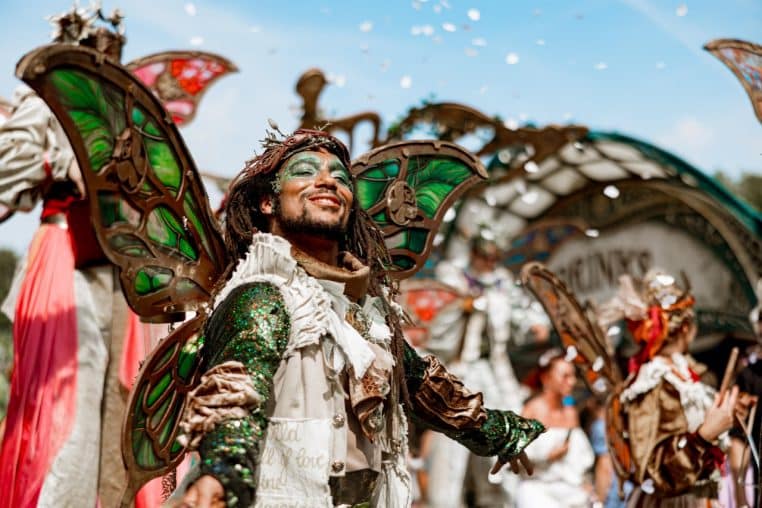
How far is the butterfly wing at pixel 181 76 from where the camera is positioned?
599cm

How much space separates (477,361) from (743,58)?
143 inches

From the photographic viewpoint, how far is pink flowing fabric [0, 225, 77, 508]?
4.22 meters

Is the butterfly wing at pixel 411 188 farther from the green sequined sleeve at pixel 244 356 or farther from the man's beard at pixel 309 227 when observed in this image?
the green sequined sleeve at pixel 244 356

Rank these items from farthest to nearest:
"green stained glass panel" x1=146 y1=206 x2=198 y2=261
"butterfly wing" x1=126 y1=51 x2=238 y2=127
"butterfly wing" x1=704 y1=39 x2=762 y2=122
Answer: "butterfly wing" x1=126 y1=51 x2=238 y2=127
"butterfly wing" x1=704 y1=39 x2=762 y2=122
"green stained glass panel" x1=146 y1=206 x2=198 y2=261

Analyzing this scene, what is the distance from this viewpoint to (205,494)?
258cm

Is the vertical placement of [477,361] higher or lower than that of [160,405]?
higher

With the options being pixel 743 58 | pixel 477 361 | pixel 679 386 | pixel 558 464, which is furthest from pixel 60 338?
pixel 477 361

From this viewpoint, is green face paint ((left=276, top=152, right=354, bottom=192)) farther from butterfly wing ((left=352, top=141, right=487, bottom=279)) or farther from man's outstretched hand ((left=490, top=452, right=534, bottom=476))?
man's outstretched hand ((left=490, top=452, right=534, bottom=476))

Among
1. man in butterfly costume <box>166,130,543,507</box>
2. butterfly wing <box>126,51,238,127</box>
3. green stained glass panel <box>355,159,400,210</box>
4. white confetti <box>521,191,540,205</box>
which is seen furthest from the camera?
white confetti <box>521,191,540,205</box>

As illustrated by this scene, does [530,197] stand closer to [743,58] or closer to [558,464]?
[558,464]

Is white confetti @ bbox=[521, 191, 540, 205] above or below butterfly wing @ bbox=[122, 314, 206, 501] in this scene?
above

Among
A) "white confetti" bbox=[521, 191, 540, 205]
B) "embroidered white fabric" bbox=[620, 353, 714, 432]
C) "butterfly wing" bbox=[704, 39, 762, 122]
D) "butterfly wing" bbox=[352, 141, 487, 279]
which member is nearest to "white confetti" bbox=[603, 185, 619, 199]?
"white confetti" bbox=[521, 191, 540, 205]

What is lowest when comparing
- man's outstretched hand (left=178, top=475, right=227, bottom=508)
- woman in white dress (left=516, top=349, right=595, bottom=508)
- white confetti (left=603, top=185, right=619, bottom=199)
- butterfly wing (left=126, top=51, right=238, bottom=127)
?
man's outstretched hand (left=178, top=475, right=227, bottom=508)

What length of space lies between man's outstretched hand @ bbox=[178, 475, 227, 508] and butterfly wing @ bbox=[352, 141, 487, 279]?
4.93 ft
